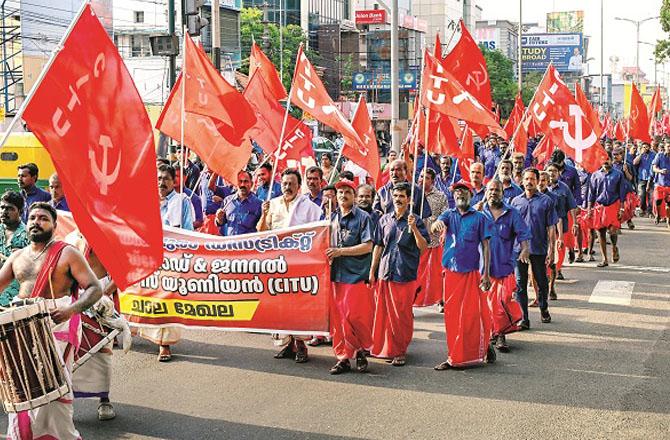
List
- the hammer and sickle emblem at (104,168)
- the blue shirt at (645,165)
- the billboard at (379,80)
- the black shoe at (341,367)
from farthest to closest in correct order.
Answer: the billboard at (379,80) → the blue shirt at (645,165) → the black shoe at (341,367) → the hammer and sickle emblem at (104,168)

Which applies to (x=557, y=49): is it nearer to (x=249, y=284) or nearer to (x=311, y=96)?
(x=311, y=96)

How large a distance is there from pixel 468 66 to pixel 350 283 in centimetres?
651

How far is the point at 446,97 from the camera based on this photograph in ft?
34.6

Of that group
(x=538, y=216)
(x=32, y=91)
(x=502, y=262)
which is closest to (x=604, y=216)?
(x=538, y=216)

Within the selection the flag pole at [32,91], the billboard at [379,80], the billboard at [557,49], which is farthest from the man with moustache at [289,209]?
the billboard at [557,49]

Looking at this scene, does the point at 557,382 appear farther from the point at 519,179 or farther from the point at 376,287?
the point at 519,179

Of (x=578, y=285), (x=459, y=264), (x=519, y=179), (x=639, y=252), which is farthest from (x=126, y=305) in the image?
(x=639, y=252)

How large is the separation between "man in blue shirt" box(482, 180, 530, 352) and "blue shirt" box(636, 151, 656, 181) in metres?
15.0

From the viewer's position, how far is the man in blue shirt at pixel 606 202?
16.3 meters

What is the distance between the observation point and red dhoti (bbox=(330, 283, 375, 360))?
353 inches

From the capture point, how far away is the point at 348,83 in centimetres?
8062

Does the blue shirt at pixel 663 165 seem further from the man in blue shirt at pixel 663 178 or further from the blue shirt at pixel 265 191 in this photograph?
the blue shirt at pixel 265 191

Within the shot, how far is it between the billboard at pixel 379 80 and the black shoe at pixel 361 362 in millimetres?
70740

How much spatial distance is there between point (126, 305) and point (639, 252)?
37.0 feet
